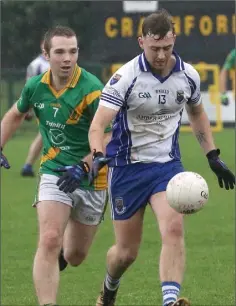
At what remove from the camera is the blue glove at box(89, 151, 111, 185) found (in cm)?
680

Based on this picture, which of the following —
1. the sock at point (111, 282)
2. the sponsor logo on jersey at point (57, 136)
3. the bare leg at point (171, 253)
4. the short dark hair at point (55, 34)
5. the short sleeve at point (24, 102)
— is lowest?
the sock at point (111, 282)

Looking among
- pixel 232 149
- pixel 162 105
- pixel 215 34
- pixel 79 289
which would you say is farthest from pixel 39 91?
pixel 215 34

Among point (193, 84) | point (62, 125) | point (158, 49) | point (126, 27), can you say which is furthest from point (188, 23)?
point (158, 49)

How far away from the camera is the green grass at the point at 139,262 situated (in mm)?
8422

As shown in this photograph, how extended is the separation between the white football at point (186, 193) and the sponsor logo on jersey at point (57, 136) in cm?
103

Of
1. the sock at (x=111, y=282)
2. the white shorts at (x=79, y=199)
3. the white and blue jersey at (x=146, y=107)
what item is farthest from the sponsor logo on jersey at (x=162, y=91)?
the sock at (x=111, y=282)

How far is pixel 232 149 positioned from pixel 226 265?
11.8 metres

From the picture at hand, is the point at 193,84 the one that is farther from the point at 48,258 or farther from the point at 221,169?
the point at 48,258

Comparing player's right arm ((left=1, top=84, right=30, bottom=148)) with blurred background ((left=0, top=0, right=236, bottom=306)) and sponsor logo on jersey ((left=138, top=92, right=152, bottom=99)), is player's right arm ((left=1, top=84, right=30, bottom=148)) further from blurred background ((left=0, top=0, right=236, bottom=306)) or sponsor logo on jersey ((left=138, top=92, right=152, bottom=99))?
blurred background ((left=0, top=0, right=236, bottom=306))

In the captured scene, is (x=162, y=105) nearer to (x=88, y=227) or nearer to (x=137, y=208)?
(x=137, y=208)

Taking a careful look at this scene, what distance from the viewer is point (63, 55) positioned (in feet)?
24.6

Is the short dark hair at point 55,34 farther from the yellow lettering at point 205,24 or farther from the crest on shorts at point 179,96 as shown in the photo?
the yellow lettering at point 205,24

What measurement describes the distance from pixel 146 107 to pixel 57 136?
79 cm

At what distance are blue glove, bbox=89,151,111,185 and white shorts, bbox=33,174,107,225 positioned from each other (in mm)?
623
